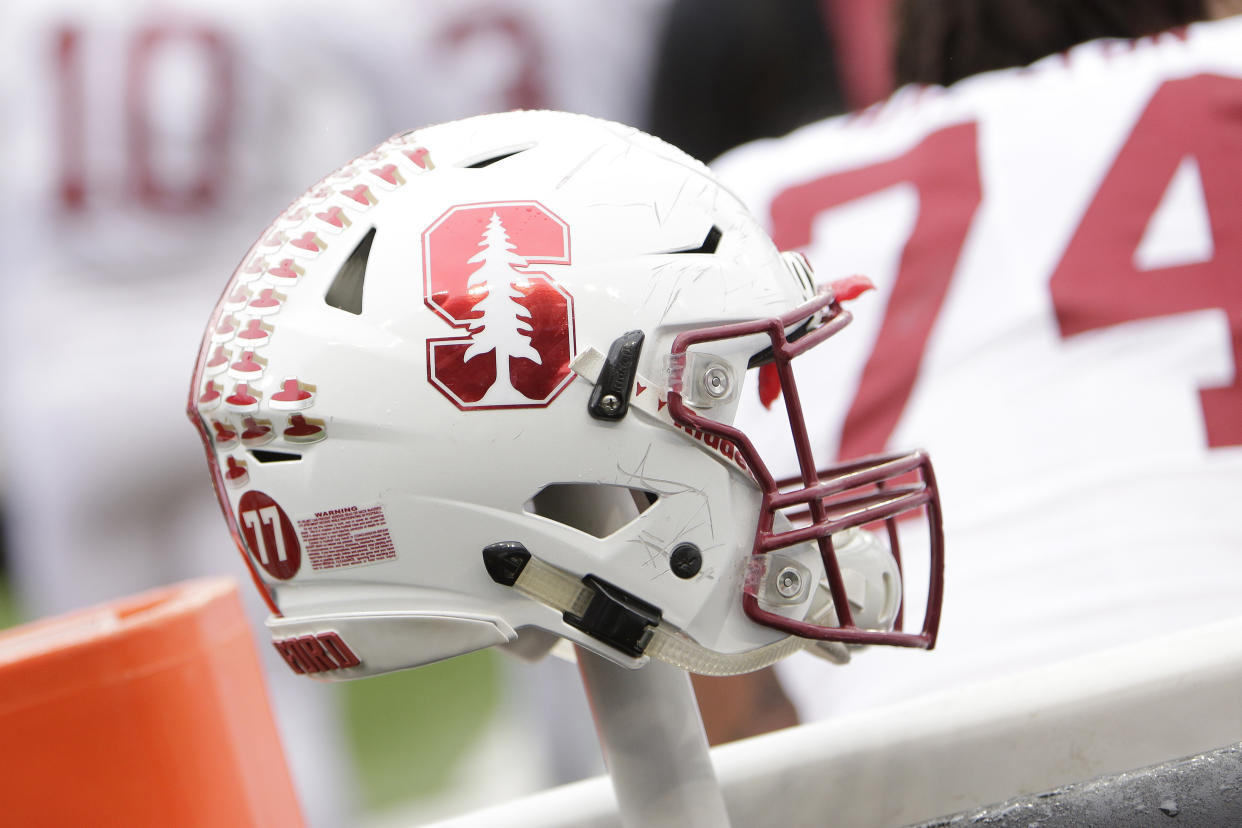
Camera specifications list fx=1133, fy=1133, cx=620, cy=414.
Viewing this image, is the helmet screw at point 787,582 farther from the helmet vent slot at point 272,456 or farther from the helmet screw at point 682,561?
the helmet vent slot at point 272,456

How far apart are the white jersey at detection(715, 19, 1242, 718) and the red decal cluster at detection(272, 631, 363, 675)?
0.50 meters

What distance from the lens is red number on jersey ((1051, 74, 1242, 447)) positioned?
3.80 ft

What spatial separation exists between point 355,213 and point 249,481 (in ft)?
0.55

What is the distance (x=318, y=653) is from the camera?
661 mm

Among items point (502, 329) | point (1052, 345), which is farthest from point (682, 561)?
point (1052, 345)

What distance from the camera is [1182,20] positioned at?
4.86ft

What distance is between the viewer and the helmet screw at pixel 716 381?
652 millimetres

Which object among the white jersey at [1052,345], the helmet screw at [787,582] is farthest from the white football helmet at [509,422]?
the white jersey at [1052,345]

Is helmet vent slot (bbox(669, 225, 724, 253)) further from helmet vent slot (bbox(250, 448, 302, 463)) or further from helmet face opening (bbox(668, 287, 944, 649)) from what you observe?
helmet vent slot (bbox(250, 448, 302, 463))

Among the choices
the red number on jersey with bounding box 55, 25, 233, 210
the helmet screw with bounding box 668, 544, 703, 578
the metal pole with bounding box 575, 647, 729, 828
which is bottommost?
the metal pole with bounding box 575, 647, 729, 828

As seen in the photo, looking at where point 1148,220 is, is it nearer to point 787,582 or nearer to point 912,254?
point 912,254

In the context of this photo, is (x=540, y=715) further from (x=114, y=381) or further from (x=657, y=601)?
(x=657, y=601)

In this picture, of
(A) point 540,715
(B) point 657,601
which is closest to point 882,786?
(B) point 657,601

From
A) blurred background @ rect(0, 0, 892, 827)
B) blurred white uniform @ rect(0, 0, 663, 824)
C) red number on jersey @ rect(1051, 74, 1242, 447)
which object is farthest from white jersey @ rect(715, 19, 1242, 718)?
blurred white uniform @ rect(0, 0, 663, 824)
